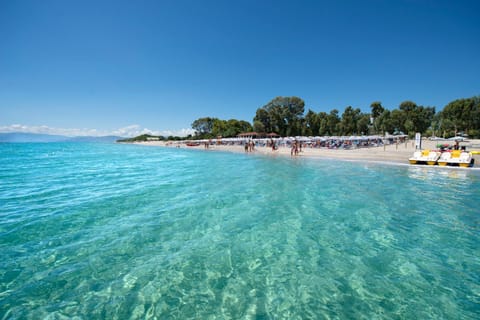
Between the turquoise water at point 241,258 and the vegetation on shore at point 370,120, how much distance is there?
55.6 metres

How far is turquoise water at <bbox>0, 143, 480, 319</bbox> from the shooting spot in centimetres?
280

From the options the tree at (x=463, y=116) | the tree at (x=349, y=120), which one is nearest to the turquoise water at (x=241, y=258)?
the tree at (x=349, y=120)

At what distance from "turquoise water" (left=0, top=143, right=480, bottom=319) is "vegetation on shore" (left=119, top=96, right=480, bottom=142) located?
55.6 meters

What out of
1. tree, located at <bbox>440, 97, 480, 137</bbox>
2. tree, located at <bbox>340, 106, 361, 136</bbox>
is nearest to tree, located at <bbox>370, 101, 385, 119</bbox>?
tree, located at <bbox>340, 106, 361, 136</bbox>

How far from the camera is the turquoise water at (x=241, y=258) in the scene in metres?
2.80

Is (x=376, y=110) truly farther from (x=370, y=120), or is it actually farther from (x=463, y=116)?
(x=463, y=116)

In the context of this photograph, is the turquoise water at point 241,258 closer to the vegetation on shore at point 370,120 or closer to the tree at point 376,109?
the vegetation on shore at point 370,120

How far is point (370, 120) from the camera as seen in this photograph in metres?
57.0

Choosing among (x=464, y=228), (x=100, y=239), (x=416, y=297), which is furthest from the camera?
(x=464, y=228)

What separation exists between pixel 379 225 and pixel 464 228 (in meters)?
1.97

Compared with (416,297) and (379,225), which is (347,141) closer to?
(379,225)

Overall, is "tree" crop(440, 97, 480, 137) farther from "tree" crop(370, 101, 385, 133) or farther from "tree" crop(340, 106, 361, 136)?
"tree" crop(340, 106, 361, 136)

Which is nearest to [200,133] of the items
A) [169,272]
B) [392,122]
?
[392,122]

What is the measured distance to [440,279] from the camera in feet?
11.0
